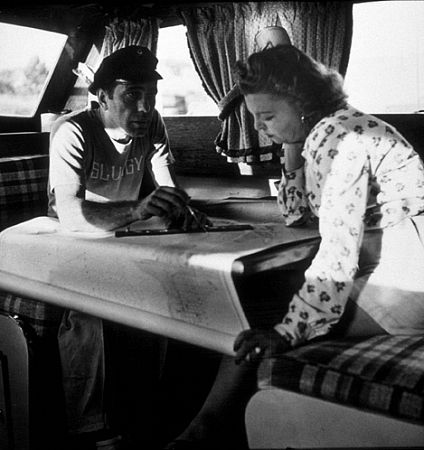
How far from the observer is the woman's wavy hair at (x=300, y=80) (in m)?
1.27

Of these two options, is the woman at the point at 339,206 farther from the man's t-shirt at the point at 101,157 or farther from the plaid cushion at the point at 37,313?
the plaid cushion at the point at 37,313

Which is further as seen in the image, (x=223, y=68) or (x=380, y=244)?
(x=223, y=68)

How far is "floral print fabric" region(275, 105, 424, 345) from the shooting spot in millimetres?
1166

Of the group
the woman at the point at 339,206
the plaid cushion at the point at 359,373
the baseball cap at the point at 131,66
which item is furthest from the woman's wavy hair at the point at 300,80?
the plaid cushion at the point at 359,373

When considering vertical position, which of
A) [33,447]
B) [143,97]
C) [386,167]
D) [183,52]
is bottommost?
[33,447]

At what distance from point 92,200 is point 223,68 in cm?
44

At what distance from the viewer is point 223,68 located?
4.63 ft

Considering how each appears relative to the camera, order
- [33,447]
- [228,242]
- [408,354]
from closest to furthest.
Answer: [408,354]
[228,242]
[33,447]

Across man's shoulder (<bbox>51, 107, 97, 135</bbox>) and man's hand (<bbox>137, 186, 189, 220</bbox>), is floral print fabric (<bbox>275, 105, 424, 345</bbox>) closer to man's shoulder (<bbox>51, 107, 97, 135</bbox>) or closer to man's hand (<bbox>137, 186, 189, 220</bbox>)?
man's hand (<bbox>137, 186, 189, 220</bbox>)

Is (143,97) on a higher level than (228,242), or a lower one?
higher

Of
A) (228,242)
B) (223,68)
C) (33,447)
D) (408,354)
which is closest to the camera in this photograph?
(408,354)

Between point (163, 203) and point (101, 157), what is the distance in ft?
0.67

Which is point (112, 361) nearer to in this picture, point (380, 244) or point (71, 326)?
point (71, 326)

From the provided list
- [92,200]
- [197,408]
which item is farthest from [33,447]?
[92,200]
